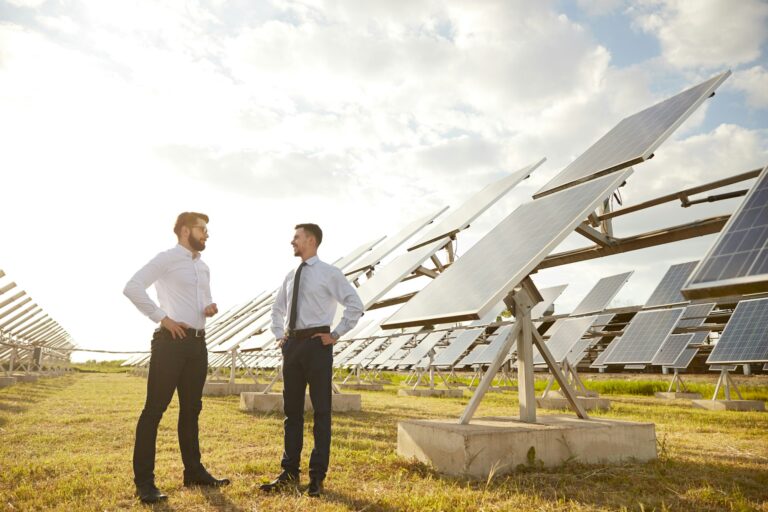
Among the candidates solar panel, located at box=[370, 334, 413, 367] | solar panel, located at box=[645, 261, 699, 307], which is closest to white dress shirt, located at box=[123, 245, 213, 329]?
solar panel, located at box=[645, 261, 699, 307]

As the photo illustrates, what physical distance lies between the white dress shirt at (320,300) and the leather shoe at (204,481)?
1149 mm

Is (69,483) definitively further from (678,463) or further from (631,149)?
(631,149)

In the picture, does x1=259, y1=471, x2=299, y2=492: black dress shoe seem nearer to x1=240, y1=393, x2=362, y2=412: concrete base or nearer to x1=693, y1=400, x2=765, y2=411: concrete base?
x1=240, y1=393, x2=362, y2=412: concrete base

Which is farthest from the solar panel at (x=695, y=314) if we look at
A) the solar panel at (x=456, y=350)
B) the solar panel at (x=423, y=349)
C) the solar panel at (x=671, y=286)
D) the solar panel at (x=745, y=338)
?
the solar panel at (x=423, y=349)

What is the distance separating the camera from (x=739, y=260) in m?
3.27

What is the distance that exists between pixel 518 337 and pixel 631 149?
2467 millimetres

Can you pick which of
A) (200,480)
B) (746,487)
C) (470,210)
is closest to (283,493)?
(200,480)

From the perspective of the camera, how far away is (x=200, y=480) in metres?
3.87

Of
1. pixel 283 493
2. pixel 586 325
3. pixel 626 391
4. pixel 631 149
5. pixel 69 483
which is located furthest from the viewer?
pixel 626 391

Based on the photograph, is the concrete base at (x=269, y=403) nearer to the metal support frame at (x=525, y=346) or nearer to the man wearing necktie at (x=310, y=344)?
the metal support frame at (x=525, y=346)

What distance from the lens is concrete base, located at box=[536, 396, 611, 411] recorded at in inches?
440

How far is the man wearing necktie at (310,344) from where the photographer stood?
3.79 metres

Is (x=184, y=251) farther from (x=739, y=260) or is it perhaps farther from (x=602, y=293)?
(x=602, y=293)

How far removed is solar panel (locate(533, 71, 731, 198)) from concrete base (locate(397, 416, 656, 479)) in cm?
261
